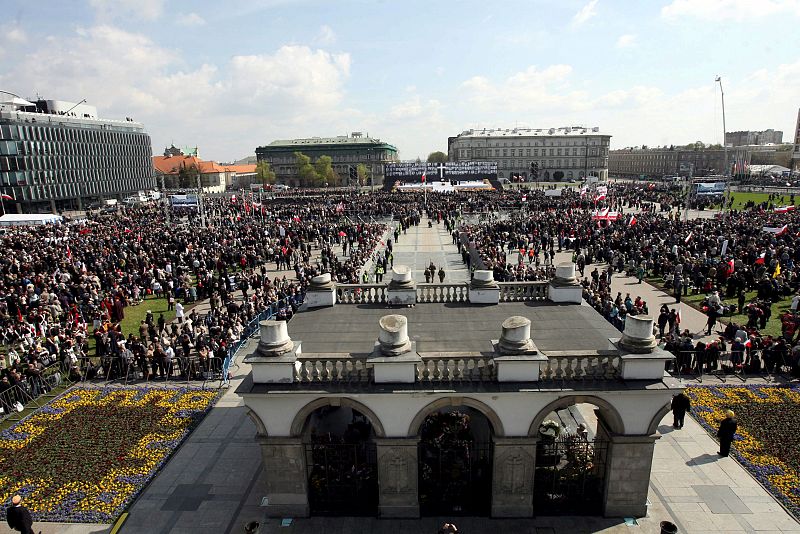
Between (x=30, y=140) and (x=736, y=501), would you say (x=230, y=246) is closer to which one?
(x=736, y=501)

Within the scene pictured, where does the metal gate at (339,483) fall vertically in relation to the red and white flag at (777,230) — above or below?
below

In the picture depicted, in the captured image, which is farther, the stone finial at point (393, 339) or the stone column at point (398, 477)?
the stone column at point (398, 477)

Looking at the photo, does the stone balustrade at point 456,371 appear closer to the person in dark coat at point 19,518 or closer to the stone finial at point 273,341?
the stone finial at point 273,341

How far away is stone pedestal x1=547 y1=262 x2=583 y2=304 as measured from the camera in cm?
1580

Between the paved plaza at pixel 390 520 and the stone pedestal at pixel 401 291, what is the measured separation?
6.24 metres

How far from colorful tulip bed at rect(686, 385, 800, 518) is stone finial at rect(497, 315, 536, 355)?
7824mm

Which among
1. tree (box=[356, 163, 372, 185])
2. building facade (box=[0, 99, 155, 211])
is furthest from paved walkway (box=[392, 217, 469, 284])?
tree (box=[356, 163, 372, 185])

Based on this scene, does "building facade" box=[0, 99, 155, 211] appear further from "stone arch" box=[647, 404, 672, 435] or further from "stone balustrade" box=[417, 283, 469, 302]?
"stone arch" box=[647, 404, 672, 435]

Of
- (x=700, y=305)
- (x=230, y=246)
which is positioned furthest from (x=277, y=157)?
(x=700, y=305)

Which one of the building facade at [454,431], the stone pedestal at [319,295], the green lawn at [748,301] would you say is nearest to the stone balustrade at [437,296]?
the stone pedestal at [319,295]

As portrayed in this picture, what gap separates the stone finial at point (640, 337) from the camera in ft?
34.3

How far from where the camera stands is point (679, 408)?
1489 cm

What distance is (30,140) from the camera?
80125mm

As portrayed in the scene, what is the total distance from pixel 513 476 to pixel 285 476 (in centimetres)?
531
